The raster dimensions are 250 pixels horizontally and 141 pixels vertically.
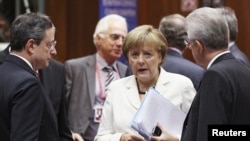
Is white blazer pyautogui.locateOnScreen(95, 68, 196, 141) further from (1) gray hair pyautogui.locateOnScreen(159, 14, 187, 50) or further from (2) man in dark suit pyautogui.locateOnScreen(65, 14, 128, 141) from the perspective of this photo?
(2) man in dark suit pyautogui.locateOnScreen(65, 14, 128, 141)

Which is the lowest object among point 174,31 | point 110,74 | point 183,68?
point 110,74

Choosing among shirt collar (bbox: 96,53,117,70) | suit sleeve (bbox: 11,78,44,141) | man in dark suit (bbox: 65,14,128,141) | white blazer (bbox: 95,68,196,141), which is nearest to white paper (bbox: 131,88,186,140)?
white blazer (bbox: 95,68,196,141)

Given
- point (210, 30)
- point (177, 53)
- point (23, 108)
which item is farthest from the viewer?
point (177, 53)

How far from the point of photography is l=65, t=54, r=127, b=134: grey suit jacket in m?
5.27

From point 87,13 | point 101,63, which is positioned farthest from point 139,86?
point 87,13

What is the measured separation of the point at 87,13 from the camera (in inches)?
301

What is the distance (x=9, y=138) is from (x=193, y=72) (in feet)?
5.34

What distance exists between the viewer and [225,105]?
3.09 meters

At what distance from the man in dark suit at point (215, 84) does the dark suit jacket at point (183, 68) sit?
1.25 m

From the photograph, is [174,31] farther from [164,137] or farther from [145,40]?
[164,137]

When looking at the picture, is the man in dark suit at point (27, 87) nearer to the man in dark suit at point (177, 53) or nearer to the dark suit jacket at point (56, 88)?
the dark suit jacket at point (56, 88)

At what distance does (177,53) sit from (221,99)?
5.81 feet

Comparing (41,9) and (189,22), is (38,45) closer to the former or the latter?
(189,22)

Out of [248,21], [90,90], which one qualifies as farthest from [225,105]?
[248,21]
